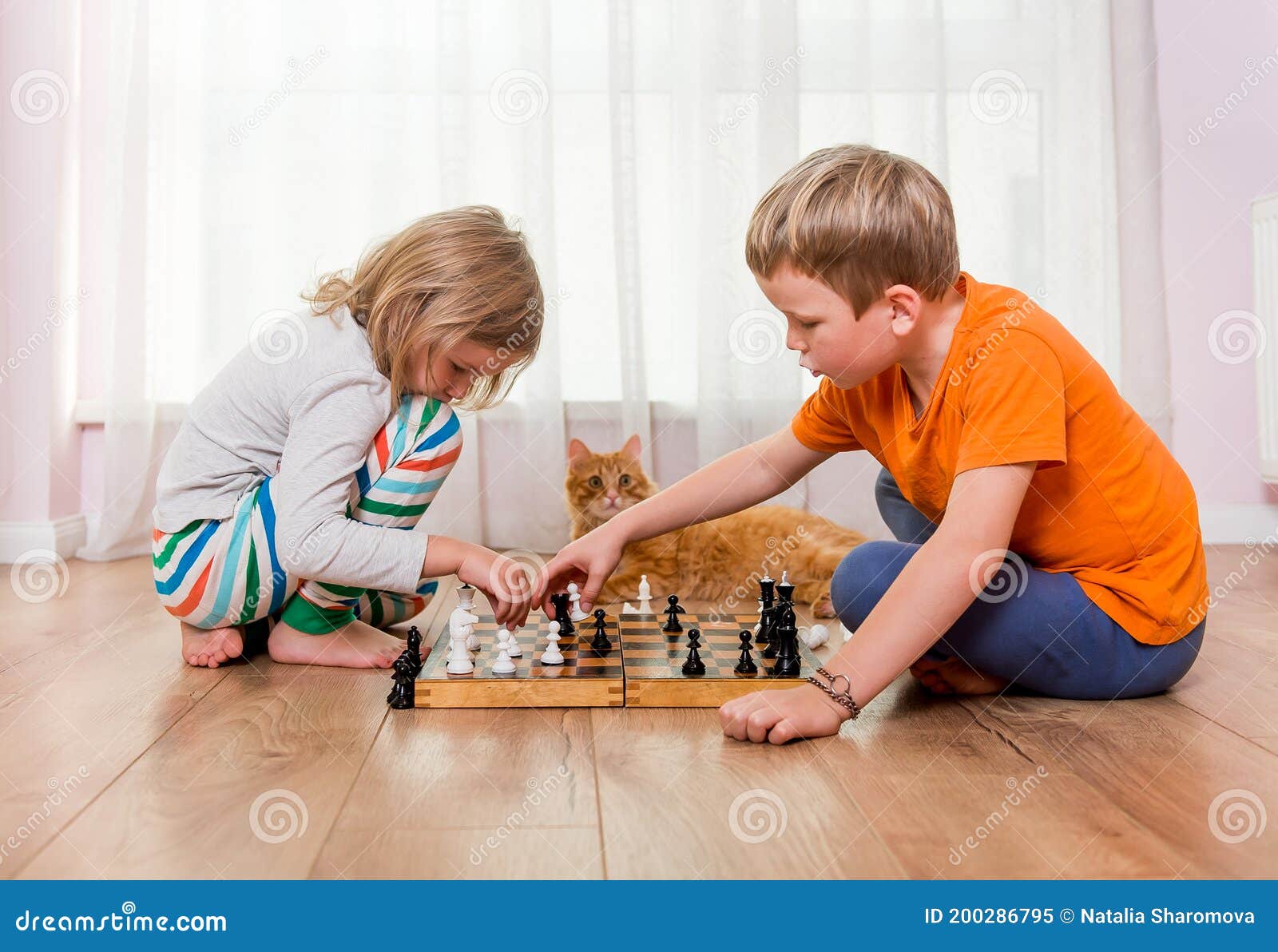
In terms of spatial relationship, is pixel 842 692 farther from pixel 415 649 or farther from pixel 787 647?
pixel 415 649

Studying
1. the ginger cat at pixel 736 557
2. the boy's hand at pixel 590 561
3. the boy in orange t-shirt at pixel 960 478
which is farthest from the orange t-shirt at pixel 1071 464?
the ginger cat at pixel 736 557

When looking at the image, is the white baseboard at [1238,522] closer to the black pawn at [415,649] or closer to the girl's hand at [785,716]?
the girl's hand at [785,716]

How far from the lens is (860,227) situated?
1.30 m

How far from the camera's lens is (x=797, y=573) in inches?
93.0

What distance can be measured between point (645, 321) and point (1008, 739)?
211cm

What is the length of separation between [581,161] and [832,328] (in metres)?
2.02

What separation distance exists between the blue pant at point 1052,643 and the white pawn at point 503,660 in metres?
0.53

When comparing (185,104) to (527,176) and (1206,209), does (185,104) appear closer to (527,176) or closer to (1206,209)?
(527,176)

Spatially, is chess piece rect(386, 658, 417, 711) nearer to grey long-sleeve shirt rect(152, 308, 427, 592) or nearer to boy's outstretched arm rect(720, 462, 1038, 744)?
grey long-sleeve shirt rect(152, 308, 427, 592)

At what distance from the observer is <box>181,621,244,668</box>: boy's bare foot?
1.71 meters

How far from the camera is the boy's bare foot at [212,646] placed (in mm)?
1705

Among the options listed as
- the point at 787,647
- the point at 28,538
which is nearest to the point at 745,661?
the point at 787,647

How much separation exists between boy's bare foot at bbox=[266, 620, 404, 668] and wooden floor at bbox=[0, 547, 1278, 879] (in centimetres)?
5

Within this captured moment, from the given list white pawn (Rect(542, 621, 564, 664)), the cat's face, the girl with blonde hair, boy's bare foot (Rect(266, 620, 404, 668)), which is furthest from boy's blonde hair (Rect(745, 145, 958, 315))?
the cat's face
